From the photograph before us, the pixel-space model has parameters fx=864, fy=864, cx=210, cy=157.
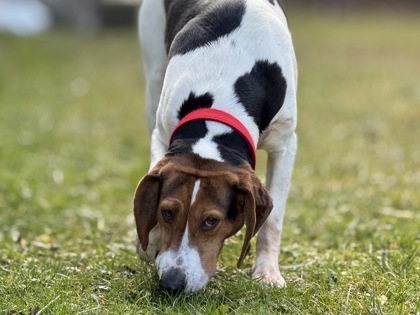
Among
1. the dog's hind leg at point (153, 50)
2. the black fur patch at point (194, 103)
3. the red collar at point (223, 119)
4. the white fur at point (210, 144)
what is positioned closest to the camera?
the white fur at point (210, 144)

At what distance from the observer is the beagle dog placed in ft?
13.2

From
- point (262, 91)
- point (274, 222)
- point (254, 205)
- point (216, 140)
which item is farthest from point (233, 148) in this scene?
point (274, 222)

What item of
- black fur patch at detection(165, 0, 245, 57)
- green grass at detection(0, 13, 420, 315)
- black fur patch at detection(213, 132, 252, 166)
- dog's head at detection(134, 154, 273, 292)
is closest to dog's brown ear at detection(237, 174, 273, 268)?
dog's head at detection(134, 154, 273, 292)

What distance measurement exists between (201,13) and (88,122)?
553 cm

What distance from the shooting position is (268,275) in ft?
15.0

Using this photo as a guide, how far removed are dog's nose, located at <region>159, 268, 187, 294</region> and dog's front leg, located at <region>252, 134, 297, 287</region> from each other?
24.5 inches

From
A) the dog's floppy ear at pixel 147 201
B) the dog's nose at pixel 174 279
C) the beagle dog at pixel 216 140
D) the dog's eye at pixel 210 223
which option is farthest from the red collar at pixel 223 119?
the dog's nose at pixel 174 279

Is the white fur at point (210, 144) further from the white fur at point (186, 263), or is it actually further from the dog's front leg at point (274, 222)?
the dog's front leg at point (274, 222)

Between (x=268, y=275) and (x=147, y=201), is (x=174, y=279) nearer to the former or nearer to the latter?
(x=147, y=201)

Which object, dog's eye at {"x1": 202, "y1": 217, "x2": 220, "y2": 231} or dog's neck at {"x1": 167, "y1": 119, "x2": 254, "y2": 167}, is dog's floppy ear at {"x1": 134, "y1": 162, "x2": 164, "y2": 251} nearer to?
dog's neck at {"x1": 167, "y1": 119, "x2": 254, "y2": 167}

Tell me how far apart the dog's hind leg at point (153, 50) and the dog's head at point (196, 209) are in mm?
1619

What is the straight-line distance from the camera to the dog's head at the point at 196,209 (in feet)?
13.1

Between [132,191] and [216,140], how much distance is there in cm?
303

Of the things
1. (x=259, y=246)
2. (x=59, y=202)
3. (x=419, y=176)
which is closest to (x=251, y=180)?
(x=259, y=246)
